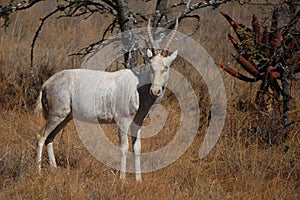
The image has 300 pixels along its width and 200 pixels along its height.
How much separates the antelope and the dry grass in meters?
0.28

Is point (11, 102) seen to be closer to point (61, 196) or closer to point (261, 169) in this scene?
point (61, 196)

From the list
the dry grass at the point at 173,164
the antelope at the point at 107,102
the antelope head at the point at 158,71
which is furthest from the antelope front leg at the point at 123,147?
the antelope head at the point at 158,71

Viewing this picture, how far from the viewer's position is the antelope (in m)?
5.15

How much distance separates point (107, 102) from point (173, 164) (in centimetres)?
101

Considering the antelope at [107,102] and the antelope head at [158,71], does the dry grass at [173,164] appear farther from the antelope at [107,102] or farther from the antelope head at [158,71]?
the antelope head at [158,71]

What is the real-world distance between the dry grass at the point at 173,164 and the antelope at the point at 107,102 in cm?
28

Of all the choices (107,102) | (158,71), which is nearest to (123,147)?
(107,102)

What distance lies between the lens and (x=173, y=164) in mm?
5383

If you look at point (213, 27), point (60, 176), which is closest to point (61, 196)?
point (60, 176)

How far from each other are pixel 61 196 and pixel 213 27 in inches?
383

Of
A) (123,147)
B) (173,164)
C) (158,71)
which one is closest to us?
(158,71)

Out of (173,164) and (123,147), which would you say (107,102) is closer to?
(123,147)

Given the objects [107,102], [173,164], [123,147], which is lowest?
[173,164]

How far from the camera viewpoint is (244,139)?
5797 millimetres
